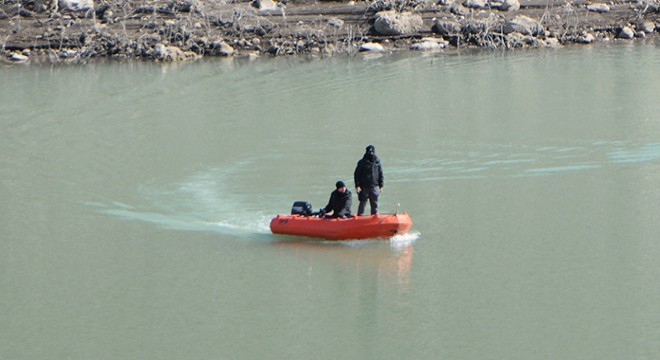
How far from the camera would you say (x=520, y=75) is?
1332 inches

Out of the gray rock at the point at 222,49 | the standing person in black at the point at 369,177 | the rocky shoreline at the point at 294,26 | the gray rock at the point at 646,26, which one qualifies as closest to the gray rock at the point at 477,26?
the rocky shoreline at the point at 294,26

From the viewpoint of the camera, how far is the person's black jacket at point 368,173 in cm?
1942

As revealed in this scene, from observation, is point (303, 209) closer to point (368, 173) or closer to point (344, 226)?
point (344, 226)

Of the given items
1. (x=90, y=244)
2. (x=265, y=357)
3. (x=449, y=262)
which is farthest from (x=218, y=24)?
(x=265, y=357)

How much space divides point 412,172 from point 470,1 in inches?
782

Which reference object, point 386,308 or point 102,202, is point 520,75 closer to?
point 102,202

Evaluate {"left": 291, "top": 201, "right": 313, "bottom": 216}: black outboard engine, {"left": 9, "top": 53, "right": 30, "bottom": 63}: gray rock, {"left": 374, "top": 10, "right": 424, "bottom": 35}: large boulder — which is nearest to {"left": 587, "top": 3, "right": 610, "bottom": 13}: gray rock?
{"left": 374, "top": 10, "right": 424, "bottom": 35}: large boulder

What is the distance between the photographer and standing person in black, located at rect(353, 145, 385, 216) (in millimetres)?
19422

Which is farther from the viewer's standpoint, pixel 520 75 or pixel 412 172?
pixel 520 75

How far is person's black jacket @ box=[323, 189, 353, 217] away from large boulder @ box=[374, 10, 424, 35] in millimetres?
21387

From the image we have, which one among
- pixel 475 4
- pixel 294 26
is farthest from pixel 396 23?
pixel 294 26

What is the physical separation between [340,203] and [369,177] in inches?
27.4

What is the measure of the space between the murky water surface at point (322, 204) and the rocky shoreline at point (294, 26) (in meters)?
4.67

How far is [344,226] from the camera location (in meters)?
19.3
